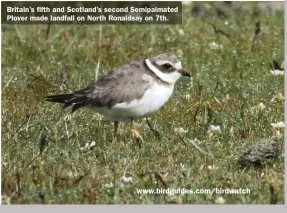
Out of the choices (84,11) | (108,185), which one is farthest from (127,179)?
(84,11)

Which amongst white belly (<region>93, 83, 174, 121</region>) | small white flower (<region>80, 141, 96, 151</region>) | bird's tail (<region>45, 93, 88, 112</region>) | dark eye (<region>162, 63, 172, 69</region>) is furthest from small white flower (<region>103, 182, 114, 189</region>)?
dark eye (<region>162, 63, 172, 69</region>)

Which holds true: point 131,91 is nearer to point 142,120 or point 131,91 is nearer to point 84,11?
point 142,120

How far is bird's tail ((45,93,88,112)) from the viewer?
738cm

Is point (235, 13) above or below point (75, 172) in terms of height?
above

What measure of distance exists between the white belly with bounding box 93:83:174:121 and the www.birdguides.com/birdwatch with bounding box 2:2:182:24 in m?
0.60

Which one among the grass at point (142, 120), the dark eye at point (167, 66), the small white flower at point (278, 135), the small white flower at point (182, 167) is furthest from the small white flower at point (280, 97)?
the small white flower at point (182, 167)

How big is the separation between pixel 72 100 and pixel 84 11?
0.69 meters

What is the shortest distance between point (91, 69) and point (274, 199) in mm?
2432

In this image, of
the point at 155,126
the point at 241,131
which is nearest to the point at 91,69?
the point at 155,126

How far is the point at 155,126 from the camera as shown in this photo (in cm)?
772

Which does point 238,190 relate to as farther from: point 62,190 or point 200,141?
point 62,190

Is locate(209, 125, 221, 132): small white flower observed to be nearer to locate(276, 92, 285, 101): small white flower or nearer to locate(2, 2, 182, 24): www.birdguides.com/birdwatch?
locate(276, 92, 285, 101): small white flower

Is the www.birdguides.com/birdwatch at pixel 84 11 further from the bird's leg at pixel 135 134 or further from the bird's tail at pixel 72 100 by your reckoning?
the bird's leg at pixel 135 134

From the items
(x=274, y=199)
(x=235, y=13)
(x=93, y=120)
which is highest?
(x=235, y=13)
